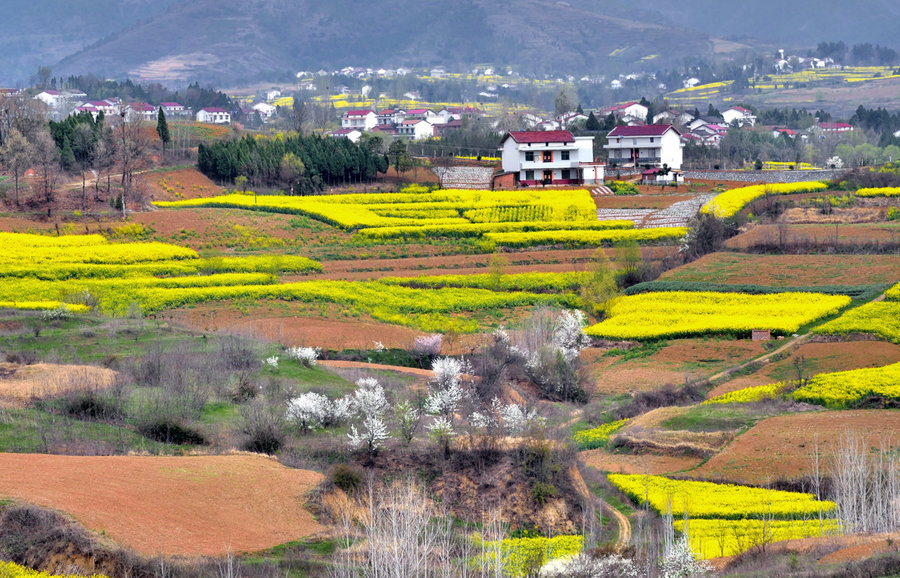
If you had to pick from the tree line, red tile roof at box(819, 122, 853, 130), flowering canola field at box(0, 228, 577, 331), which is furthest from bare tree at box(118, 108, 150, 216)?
red tile roof at box(819, 122, 853, 130)

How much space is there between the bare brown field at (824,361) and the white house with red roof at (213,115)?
15231cm

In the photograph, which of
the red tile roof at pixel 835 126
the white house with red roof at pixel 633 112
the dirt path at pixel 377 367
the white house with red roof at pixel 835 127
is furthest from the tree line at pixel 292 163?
the red tile roof at pixel 835 126

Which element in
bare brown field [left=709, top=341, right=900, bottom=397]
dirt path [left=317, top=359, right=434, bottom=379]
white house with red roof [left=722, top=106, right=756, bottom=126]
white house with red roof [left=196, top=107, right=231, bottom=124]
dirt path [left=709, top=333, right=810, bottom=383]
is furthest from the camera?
white house with red roof [left=196, top=107, right=231, bottom=124]

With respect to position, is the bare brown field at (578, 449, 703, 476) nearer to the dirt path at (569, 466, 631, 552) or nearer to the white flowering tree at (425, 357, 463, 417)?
the dirt path at (569, 466, 631, 552)

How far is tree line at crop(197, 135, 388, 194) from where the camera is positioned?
92.2 meters

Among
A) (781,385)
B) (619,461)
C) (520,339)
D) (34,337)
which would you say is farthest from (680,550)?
(34,337)

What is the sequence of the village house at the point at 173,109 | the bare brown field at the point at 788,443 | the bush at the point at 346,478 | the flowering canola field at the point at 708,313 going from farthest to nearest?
the village house at the point at 173,109 < the flowering canola field at the point at 708,313 < the bare brown field at the point at 788,443 < the bush at the point at 346,478

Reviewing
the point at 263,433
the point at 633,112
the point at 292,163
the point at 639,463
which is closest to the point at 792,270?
the point at 639,463

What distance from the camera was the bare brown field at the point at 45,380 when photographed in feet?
111

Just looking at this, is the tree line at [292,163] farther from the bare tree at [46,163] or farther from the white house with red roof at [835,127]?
the white house with red roof at [835,127]

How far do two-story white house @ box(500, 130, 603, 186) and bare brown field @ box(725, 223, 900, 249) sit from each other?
27.5 meters

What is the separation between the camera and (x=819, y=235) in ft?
221

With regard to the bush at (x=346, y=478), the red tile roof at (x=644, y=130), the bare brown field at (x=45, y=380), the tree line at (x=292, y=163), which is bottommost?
the bush at (x=346, y=478)

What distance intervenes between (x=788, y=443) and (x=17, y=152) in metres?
57.5
